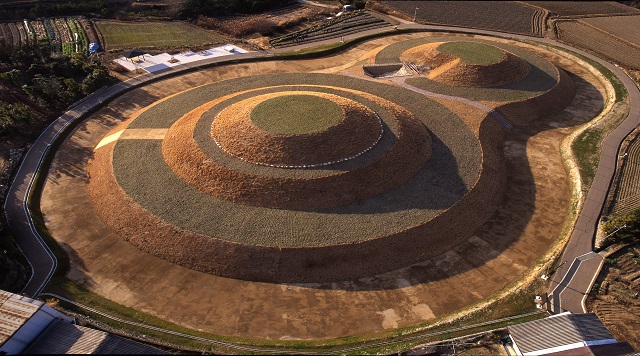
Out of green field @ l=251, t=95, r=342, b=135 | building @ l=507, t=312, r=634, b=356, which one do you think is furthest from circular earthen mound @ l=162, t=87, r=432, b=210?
building @ l=507, t=312, r=634, b=356

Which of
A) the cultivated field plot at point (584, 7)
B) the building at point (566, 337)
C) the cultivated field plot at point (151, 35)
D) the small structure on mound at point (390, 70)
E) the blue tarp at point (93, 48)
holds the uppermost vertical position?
the cultivated field plot at point (584, 7)

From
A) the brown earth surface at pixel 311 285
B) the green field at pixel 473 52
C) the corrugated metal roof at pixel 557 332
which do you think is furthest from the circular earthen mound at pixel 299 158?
the green field at pixel 473 52

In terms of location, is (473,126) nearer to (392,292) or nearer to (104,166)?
(392,292)

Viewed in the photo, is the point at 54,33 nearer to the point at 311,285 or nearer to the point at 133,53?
the point at 133,53

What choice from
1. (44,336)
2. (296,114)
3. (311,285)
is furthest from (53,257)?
(296,114)

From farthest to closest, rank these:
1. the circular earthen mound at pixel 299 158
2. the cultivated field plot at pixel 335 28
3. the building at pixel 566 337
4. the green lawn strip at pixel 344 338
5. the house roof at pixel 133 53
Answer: the cultivated field plot at pixel 335 28 → the house roof at pixel 133 53 → the circular earthen mound at pixel 299 158 → the green lawn strip at pixel 344 338 → the building at pixel 566 337

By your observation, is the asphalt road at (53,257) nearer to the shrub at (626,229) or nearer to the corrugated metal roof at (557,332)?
the shrub at (626,229)
